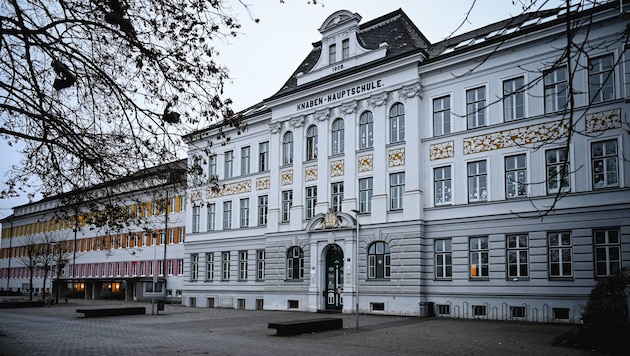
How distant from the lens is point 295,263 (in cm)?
3384

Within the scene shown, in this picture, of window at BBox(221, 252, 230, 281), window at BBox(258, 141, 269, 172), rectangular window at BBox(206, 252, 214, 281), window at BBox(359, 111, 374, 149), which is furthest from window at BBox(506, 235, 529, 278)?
rectangular window at BBox(206, 252, 214, 281)

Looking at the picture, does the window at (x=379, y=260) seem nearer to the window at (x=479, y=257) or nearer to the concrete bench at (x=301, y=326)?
the window at (x=479, y=257)

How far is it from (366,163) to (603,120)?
11.8 m

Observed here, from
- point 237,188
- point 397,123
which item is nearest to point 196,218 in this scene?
point 237,188

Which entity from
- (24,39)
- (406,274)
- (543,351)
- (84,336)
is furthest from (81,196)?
(406,274)

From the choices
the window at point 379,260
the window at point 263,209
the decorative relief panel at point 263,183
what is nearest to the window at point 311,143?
the decorative relief panel at point 263,183

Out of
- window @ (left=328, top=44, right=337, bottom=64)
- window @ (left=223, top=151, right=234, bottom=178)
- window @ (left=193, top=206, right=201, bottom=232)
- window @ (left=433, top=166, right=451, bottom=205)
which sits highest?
window @ (left=328, top=44, right=337, bottom=64)

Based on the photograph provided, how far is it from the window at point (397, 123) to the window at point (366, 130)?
1233 mm

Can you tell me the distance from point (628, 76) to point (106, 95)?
67.6 feet

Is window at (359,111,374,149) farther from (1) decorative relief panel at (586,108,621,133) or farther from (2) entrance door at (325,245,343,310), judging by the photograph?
(1) decorative relief panel at (586,108,621,133)

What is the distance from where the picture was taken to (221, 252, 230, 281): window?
38.8 meters

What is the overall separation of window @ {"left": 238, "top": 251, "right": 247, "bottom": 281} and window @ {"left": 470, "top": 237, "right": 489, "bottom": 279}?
16381mm

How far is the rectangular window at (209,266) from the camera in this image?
4012 centimetres

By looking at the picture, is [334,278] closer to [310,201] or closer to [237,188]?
[310,201]
